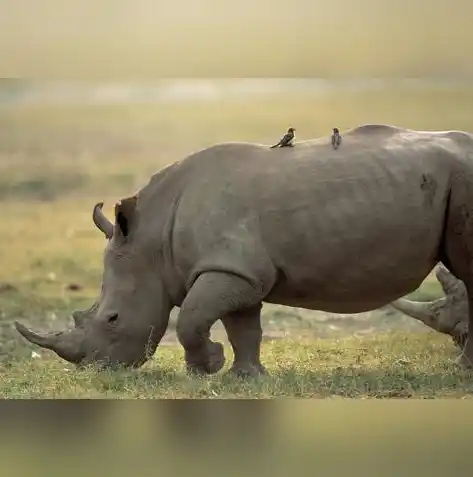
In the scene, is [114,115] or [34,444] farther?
[114,115]

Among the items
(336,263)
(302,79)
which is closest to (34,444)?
(336,263)

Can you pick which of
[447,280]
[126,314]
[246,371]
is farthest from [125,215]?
[447,280]

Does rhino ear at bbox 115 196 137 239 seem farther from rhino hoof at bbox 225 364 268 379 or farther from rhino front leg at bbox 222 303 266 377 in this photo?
rhino hoof at bbox 225 364 268 379

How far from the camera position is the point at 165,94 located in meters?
4.91

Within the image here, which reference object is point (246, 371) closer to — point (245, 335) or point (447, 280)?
point (245, 335)

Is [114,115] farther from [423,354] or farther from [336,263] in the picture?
[423,354]

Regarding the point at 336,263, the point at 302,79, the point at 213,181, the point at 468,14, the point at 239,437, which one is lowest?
the point at 239,437

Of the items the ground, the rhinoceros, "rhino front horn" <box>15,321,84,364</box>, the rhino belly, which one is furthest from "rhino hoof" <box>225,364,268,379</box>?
"rhino front horn" <box>15,321,84,364</box>

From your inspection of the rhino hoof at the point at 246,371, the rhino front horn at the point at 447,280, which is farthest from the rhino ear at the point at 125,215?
the rhino front horn at the point at 447,280

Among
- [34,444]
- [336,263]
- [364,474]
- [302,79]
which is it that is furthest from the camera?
[302,79]

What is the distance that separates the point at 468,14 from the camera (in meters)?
4.15

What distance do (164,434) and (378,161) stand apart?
57.0 inches

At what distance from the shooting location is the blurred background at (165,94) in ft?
14.0

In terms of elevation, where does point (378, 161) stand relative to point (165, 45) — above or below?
below
